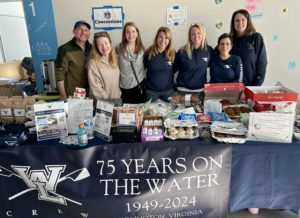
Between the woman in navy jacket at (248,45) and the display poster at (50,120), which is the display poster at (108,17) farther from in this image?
the display poster at (50,120)

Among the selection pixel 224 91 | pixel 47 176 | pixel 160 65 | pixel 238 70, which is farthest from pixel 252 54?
pixel 47 176

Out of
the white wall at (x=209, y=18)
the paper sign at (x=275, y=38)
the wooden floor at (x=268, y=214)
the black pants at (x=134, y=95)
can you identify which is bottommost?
the wooden floor at (x=268, y=214)

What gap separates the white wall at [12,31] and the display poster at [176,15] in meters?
4.54

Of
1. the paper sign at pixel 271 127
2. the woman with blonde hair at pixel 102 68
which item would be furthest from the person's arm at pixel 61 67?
the paper sign at pixel 271 127

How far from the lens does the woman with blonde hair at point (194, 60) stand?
241cm

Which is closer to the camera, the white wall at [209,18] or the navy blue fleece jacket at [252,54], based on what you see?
the navy blue fleece jacket at [252,54]

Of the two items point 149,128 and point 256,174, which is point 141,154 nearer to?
point 149,128

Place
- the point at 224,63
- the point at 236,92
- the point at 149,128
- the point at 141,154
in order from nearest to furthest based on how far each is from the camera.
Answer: the point at 141,154, the point at 149,128, the point at 236,92, the point at 224,63

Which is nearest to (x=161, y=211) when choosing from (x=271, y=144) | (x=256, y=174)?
(x=256, y=174)

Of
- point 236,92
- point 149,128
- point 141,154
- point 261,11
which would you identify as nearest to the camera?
point 141,154

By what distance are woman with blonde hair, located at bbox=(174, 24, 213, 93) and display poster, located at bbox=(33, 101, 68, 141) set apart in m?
1.32

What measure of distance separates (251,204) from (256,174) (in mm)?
198

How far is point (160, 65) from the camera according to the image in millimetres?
2428

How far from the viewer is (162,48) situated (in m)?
2.43
